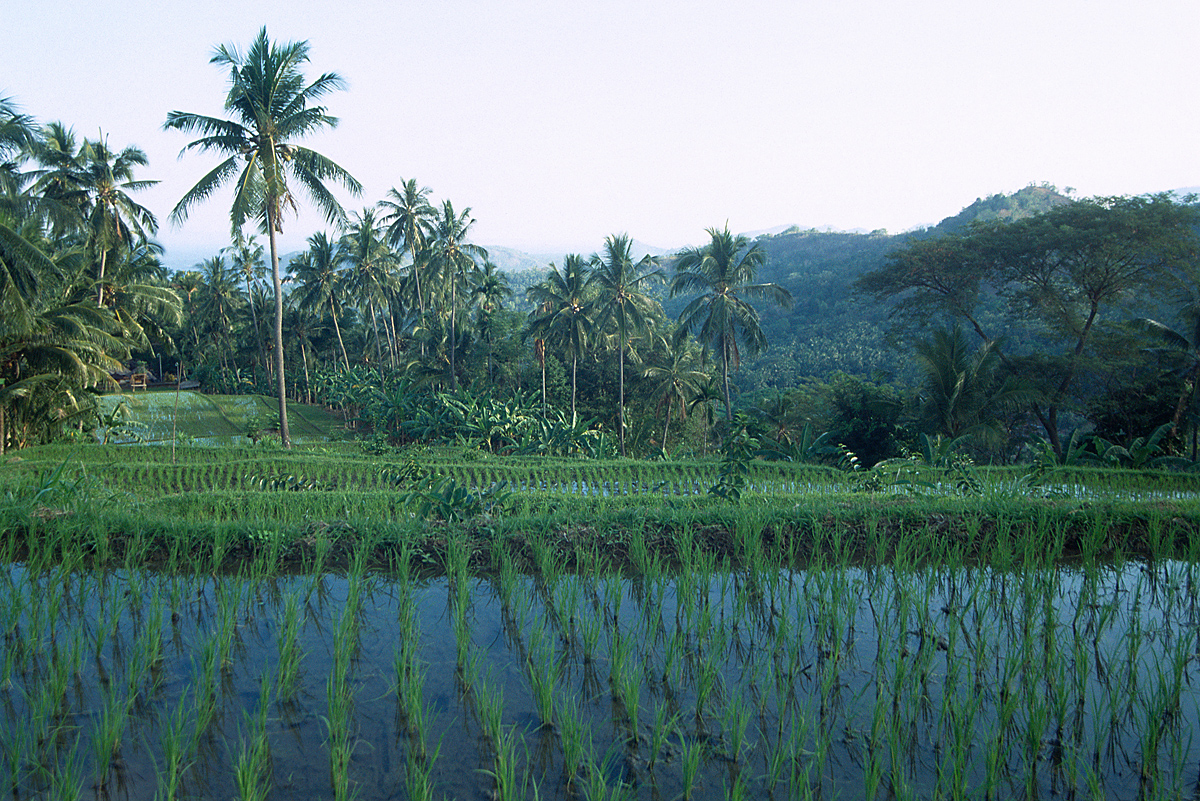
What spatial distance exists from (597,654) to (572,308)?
70.5 feet

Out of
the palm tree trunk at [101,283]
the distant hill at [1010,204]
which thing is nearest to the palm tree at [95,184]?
the palm tree trunk at [101,283]

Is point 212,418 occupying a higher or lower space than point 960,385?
lower

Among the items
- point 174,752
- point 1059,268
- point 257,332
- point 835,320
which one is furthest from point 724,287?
point 257,332

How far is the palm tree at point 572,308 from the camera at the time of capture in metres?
25.1

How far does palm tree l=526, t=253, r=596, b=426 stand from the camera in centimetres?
2508

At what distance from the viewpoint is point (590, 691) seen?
3881 mm

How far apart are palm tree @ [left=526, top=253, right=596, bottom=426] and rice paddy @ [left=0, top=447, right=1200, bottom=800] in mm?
18207

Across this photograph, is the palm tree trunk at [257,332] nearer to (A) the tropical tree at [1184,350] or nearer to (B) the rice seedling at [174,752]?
(B) the rice seedling at [174,752]

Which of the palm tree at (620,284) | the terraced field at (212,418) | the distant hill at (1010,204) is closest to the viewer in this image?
the terraced field at (212,418)

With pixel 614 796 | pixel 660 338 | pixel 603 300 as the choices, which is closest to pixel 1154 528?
pixel 614 796

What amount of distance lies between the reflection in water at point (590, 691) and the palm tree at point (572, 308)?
20114 millimetres

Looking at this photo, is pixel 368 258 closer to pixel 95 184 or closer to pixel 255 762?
pixel 95 184

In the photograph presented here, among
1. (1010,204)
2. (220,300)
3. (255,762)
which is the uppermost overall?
(1010,204)

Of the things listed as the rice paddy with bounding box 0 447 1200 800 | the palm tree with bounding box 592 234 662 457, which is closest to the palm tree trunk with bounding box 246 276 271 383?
the palm tree with bounding box 592 234 662 457
